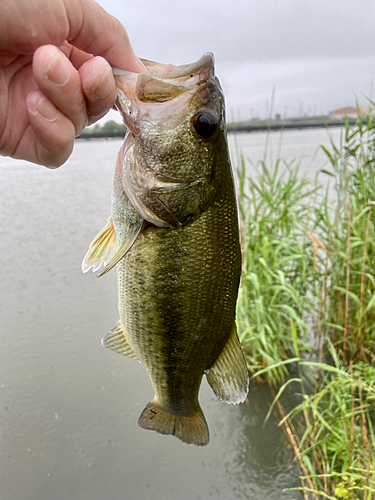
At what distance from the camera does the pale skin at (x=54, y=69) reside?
113cm

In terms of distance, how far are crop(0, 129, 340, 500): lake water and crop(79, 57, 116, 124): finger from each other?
3268 millimetres

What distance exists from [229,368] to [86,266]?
2.19 ft

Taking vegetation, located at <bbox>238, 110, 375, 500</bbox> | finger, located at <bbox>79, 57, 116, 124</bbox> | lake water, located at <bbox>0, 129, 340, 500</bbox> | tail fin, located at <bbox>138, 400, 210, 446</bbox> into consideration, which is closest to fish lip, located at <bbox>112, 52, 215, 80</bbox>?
finger, located at <bbox>79, 57, 116, 124</bbox>

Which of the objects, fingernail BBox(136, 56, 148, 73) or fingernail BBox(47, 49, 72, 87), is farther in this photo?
fingernail BBox(136, 56, 148, 73)

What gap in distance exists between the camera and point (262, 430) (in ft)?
13.7

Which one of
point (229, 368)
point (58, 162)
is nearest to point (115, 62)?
point (58, 162)

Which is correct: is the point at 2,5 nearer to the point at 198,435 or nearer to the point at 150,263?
the point at 150,263

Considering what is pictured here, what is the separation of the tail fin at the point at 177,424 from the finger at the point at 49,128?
1.08 m

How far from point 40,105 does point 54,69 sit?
0.15 meters

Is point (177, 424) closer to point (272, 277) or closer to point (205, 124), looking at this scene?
point (205, 124)

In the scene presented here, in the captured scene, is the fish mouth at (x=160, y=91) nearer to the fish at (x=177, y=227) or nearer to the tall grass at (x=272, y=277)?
the fish at (x=177, y=227)

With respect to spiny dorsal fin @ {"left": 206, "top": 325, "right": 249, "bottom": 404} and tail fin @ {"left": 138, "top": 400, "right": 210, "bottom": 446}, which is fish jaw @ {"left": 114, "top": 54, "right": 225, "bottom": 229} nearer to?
spiny dorsal fin @ {"left": 206, "top": 325, "right": 249, "bottom": 404}

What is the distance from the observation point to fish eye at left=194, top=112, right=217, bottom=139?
133 cm

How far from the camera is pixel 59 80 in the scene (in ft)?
3.63
